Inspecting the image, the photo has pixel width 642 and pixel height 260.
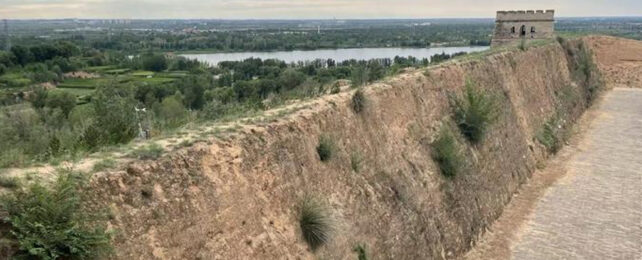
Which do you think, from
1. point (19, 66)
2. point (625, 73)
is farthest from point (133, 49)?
point (625, 73)

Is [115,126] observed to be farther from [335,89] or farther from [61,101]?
[61,101]

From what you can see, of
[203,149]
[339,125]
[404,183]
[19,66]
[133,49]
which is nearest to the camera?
[203,149]

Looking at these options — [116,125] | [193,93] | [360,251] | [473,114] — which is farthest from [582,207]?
[193,93]

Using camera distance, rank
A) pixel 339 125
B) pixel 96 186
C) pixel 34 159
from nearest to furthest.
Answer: pixel 96 186, pixel 34 159, pixel 339 125

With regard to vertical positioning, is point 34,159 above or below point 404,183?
above

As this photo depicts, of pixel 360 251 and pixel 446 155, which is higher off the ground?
pixel 446 155

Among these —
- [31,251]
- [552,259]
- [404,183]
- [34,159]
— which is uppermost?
[34,159]

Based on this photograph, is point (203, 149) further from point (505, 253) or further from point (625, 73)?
point (625, 73)

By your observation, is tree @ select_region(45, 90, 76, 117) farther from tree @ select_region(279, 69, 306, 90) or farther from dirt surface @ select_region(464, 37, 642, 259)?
dirt surface @ select_region(464, 37, 642, 259)
